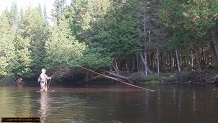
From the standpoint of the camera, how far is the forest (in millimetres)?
41094

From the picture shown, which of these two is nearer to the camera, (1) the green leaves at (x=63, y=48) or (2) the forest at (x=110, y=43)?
(2) the forest at (x=110, y=43)

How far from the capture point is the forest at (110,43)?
41094mm

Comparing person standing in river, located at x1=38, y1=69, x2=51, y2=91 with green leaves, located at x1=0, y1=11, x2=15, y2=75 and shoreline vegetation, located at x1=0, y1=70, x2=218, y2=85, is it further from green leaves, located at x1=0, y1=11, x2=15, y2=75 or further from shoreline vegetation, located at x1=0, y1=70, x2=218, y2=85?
green leaves, located at x1=0, y1=11, x2=15, y2=75

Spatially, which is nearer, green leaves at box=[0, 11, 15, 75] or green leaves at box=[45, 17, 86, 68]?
green leaves at box=[45, 17, 86, 68]

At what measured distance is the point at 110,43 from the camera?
4556 cm

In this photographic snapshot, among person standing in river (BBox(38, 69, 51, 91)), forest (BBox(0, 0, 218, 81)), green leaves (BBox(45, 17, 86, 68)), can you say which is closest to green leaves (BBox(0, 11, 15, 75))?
forest (BBox(0, 0, 218, 81))

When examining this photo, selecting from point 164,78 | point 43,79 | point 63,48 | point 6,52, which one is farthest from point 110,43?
point 6,52

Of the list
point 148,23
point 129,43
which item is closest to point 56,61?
point 129,43

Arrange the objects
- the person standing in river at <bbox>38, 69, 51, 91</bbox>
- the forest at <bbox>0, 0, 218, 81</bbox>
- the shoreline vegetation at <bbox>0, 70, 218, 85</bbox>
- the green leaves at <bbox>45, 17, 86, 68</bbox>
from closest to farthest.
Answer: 1. the person standing in river at <bbox>38, 69, 51, 91</bbox>
2. the shoreline vegetation at <bbox>0, 70, 218, 85</bbox>
3. the forest at <bbox>0, 0, 218, 81</bbox>
4. the green leaves at <bbox>45, 17, 86, 68</bbox>

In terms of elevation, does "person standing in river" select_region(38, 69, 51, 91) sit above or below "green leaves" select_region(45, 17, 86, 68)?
below

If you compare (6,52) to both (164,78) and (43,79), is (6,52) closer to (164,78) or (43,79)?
(43,79)

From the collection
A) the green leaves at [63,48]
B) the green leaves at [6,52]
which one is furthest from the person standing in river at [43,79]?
the green leaves at [6,52]

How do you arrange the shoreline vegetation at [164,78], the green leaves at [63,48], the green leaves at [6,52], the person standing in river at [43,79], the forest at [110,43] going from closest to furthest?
1. the person standing in river at [43,79]
2. the shoreline vegetation at [164,78]
3. the forest at [110,43]
4. the green leaves at [63,48]
5. the green leaves at [6,52]

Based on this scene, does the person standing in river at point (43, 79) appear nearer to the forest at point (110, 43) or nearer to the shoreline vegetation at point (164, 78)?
the forest at point (110, 43)
